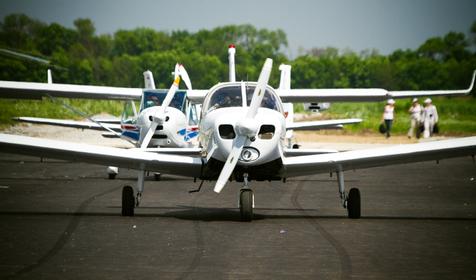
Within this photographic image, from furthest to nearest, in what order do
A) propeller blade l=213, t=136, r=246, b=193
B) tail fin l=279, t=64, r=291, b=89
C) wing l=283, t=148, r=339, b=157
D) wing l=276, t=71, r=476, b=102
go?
tail fin l=279, t=64, r=291, b=89 → wing l=276, t=71, r=476, b=102 → wing l=283, t=148, r=339, b=157 → propeller blade l=213, t=136, r=246, b=193

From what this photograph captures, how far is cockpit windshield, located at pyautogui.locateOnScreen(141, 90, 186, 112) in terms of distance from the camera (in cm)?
2355

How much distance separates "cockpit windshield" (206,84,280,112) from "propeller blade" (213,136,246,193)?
0.92m

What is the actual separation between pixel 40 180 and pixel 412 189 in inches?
307

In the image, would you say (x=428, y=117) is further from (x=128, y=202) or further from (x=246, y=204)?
(x=246, y=204)

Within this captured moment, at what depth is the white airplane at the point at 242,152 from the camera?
41.8ft

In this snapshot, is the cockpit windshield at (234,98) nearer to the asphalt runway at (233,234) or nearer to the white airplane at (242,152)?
the white airplane at (242,152)

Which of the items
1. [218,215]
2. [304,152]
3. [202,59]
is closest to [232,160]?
[218,215]

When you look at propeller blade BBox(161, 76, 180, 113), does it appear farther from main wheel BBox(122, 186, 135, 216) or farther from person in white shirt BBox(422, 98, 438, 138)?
person in white shirt BBox(422, 98, 438, 138)

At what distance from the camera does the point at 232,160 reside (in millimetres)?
12648

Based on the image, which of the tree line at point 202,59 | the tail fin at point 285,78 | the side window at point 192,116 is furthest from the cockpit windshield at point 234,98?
the tree line at point 202,59

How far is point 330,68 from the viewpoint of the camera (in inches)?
4353

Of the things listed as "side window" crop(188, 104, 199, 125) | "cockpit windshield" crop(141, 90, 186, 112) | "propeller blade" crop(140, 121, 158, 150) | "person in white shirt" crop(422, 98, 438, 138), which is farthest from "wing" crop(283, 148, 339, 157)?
"person in white shirt" crop(422, 98, 438, 138)

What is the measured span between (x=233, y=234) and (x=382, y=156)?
2.89m

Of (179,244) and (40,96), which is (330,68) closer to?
(40,96)
